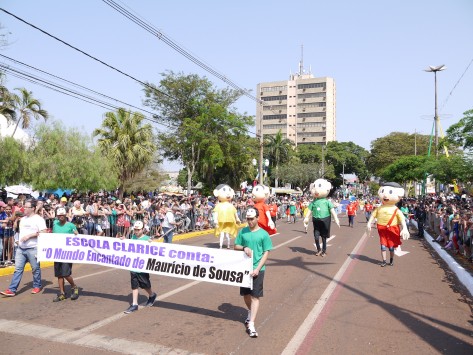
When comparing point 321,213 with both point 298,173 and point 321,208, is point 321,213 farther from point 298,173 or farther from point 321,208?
point 298,173

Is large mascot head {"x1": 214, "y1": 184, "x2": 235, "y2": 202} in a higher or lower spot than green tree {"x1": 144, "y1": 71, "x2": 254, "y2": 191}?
lower

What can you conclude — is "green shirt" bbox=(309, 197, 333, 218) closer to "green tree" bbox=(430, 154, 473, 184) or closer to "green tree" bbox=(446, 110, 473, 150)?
"green tree" bbox=(446, 110, 473, 150)

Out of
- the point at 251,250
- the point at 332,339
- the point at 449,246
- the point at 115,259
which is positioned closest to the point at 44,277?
the point at 115,259

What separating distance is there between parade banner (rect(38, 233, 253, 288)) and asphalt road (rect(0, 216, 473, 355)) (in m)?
0.64

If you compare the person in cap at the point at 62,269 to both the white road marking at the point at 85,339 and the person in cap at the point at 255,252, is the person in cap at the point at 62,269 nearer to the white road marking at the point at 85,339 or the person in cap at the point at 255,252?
the white road marking at the point at 85,339

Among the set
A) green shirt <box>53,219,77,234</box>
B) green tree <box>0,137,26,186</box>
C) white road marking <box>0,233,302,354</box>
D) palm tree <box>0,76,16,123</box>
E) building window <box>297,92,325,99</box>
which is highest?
building window <box>297,92,325,99</box>

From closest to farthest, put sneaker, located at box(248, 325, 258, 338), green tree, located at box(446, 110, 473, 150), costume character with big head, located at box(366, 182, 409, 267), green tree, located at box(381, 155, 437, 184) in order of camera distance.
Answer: sneaker, located at box(248, 325, 258, 338) → costume character with big head, located at box(366, 182, 409, 267) → green tree, located at box(446, 110, 473, 150) → green tree, located at box(381, 155, 437, 184)

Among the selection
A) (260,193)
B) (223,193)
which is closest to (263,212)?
(260,193)

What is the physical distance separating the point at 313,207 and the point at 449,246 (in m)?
4.89

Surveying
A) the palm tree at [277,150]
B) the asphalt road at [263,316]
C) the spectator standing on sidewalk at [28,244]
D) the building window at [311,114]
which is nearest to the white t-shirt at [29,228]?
the spectator standing on sidewalk at [28,244]

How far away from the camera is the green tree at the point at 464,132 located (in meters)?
17.3

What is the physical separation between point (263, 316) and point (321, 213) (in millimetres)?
6795

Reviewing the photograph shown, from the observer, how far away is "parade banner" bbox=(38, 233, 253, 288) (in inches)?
249

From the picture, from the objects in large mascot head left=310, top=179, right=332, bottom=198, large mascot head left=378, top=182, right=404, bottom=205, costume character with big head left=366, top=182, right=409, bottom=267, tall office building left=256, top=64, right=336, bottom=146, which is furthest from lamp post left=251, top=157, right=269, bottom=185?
tall office building left=256, top=64, right=336, bottom=146
